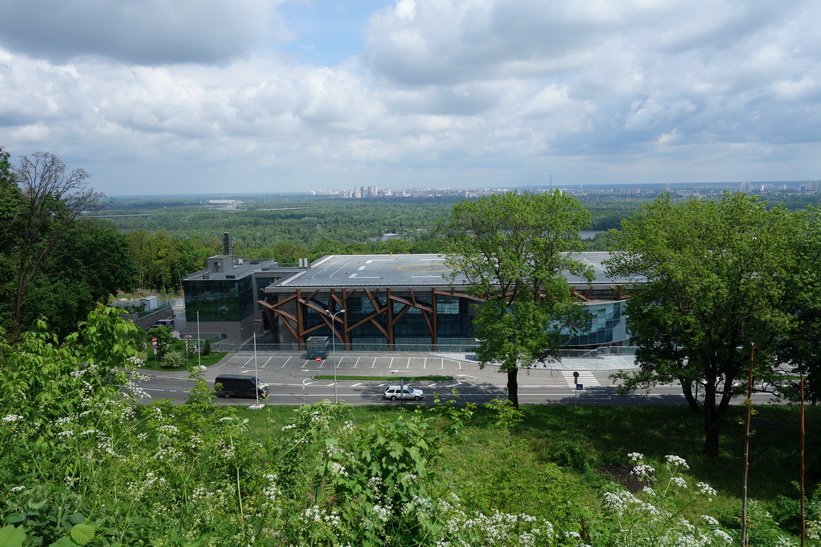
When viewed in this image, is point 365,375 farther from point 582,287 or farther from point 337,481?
point 337,481

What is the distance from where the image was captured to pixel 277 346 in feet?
152

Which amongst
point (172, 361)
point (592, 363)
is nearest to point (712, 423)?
point (592, 363)

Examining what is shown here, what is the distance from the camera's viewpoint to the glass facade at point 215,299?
48.2m

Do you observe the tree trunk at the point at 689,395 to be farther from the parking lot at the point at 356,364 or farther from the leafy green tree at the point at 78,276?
the leafy green tree at the point at 78,276

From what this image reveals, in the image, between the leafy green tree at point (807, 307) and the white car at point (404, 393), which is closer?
the leafy green tree at point (807, 307)

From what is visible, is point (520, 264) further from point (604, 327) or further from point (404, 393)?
point (604, 327)

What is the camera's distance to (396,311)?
153ft

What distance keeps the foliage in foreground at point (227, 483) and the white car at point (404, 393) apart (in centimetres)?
2258

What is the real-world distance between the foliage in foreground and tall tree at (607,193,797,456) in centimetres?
1405

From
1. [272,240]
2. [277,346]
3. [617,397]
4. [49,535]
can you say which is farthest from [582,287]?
[272,240]

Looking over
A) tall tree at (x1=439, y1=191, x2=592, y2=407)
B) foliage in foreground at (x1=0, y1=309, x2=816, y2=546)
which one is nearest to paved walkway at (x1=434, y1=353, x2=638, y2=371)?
tall tree at (x1=439, y1=191, x2=592, y2=407)

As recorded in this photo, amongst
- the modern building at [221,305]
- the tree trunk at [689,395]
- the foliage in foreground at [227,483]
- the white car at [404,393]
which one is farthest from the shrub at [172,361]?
the tree trunk at [689,395]

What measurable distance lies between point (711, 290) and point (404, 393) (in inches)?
719

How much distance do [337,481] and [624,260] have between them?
867 inches
